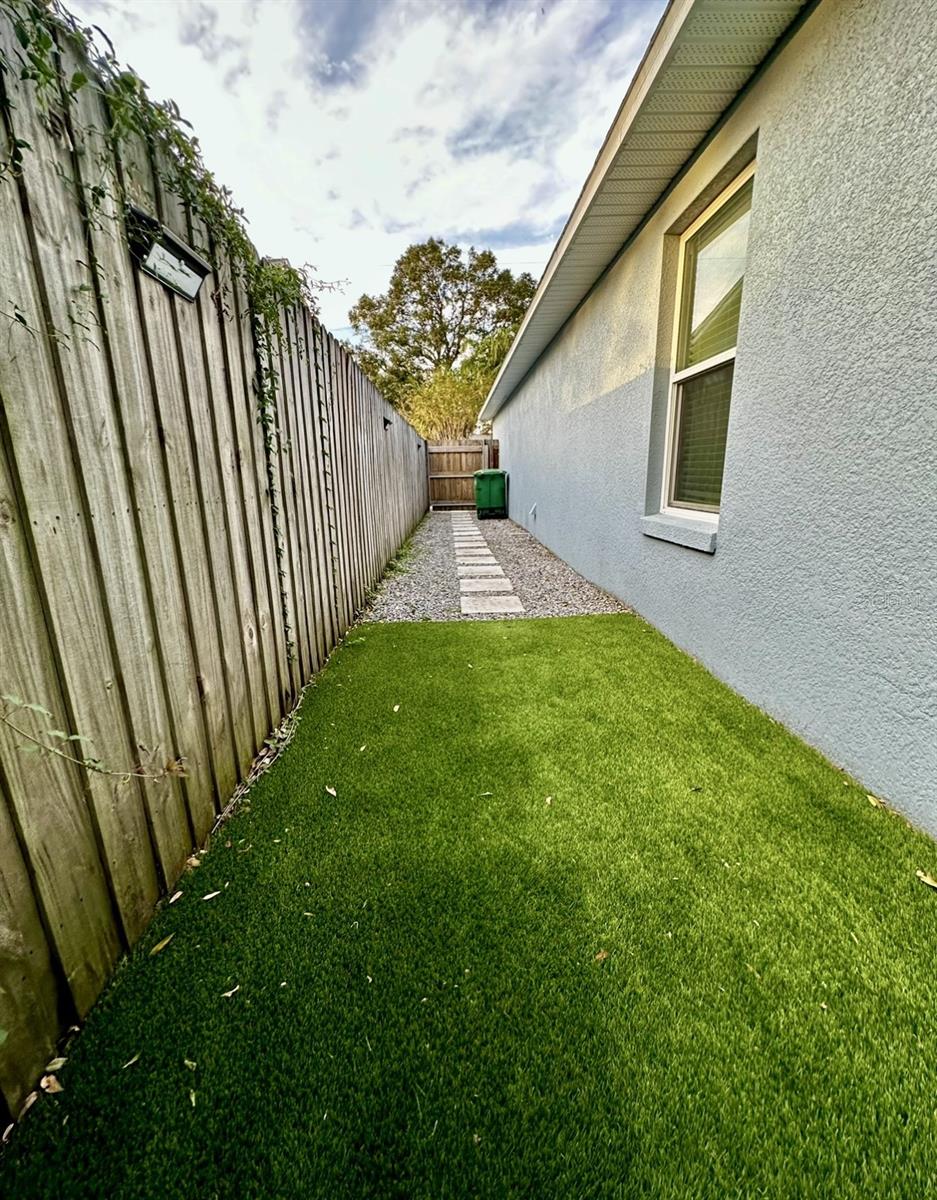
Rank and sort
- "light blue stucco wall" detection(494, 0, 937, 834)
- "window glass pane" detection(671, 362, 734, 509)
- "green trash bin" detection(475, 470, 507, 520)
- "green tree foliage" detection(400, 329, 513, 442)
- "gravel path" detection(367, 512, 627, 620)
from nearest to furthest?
"light blue stucco wall" detection(494, 0, 937, 834), "window glass pane" detection(671, 362, 734, 509), "gravel path" detection(367, 512, 627, 620), "green trash bin" detection(475, 470, 507, 520), "green tree foliage" detection(400, 329, 513, 442)

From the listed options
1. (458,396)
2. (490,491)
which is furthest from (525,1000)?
(458,396)

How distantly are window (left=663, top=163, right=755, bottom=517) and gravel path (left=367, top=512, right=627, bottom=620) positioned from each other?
1.28 meters

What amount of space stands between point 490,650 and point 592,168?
3120 millimetres

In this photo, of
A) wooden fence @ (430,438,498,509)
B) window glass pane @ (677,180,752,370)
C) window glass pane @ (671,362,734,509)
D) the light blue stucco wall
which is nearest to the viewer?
the light blue stucco wall

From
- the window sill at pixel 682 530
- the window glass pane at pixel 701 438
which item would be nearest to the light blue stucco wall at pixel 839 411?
the window sill at pixel 682 530

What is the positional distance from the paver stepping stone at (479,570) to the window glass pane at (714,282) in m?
3.08

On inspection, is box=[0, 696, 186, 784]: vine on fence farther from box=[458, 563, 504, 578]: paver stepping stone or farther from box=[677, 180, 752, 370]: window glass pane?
box=[458, 563, 504, 578]: paver stepping stone

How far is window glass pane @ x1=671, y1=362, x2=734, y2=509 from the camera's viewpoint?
9.60 ft

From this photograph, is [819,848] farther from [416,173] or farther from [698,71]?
[416,173]

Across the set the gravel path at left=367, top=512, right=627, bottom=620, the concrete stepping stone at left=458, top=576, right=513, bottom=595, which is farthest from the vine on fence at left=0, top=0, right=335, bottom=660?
the concrete stepping stone at left=458, top=576, right=513, bottom=595

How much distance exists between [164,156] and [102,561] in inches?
46.4

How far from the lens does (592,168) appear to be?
3092 millimetres

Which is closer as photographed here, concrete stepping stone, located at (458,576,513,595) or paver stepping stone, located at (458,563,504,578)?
concrete stepping stone, located at (458,576,513,595)

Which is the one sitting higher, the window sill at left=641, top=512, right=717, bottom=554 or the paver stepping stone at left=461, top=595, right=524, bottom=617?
the window sill at left=641, top=512, right=717, bottom=554
